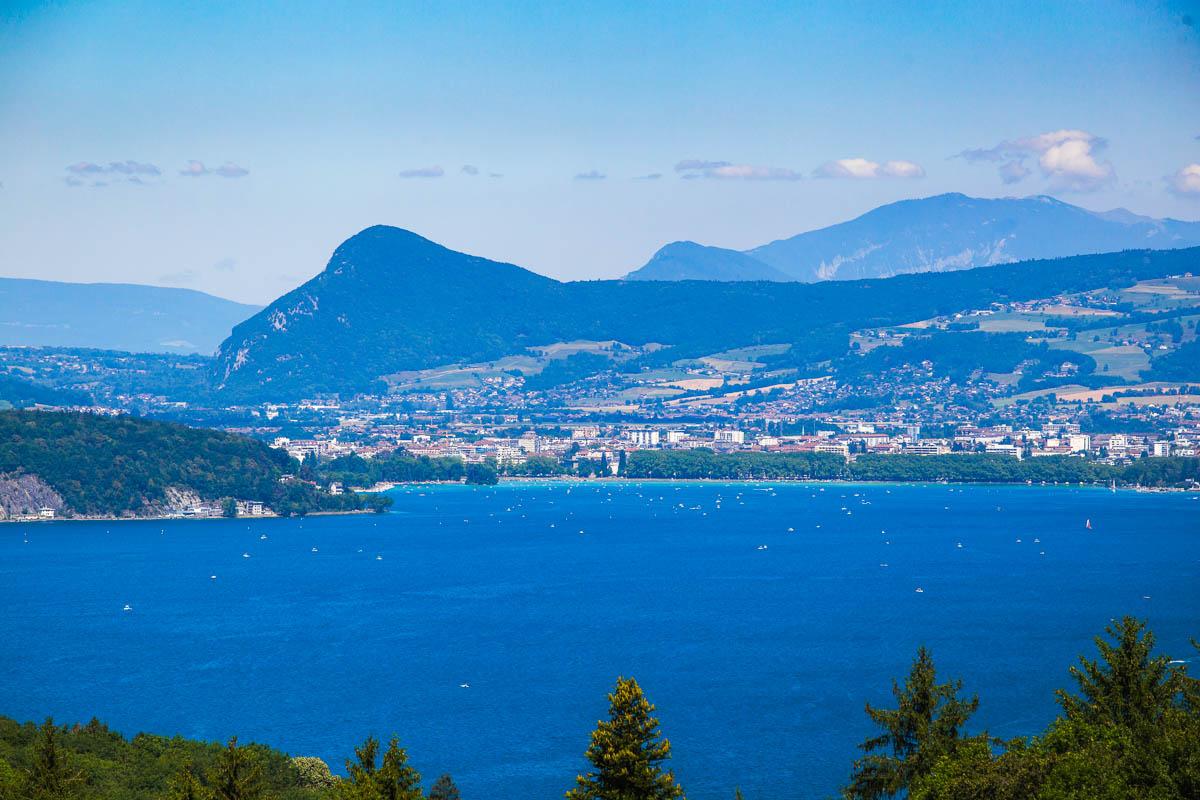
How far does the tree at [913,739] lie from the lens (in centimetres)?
2411

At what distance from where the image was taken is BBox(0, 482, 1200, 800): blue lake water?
134ft

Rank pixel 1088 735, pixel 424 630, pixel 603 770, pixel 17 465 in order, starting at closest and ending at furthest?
1. pixel 603 770
2. pixel 1088 735
3. pixel 424 630
4. pixel 17 465

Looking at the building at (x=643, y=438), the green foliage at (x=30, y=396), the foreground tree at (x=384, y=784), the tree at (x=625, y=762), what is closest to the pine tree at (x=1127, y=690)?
the tree at (x=625, y=762)

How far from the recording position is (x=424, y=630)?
56969 millimetres

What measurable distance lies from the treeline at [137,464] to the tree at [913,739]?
8169cm

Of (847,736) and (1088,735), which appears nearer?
(1088,735)

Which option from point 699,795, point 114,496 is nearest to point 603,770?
point 699,795

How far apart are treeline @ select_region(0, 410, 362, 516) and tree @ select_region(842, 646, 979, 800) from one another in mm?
81694

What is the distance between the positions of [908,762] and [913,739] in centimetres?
104

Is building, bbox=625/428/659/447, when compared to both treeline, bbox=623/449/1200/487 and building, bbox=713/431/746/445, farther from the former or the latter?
treeline, bbox=623/449/1200/487

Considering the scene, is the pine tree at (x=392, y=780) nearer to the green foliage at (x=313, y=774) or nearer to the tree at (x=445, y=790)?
the green foliage at (x=313, y=774)

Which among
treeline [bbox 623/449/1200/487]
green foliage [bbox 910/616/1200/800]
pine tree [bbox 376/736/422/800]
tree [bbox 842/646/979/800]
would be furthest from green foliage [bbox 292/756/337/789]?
treeline [bbox 623/449/1200/487]

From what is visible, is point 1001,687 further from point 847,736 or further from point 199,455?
point 199,455

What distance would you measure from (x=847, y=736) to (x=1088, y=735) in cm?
1690
